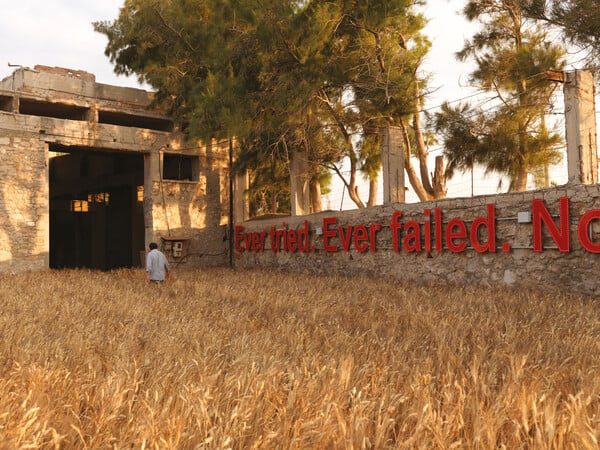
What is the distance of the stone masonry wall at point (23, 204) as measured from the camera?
677 inches

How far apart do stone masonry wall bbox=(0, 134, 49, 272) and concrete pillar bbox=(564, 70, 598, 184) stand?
52.3 feet

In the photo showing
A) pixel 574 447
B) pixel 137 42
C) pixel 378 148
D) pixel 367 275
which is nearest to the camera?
pixel 574 447

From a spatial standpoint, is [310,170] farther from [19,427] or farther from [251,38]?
[19,427]

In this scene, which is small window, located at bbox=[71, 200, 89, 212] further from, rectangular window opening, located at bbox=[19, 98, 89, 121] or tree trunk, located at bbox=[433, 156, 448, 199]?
tree trunk, located at bbox=[433, 156, 448, 199]

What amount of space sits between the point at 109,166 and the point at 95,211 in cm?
299

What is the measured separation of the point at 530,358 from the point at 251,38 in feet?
42.4

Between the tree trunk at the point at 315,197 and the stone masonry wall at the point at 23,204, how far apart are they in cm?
925

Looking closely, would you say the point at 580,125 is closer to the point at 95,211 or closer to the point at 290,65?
the point at 290,65

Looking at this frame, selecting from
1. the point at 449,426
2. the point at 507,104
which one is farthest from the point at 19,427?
the point at 507,104

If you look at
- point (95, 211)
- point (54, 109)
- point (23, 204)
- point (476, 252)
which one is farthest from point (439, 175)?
point (95, 211)

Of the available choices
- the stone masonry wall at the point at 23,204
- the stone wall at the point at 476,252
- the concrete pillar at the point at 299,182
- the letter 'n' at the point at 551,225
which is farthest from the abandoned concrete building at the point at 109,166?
the letter 'n' at the point at 551,225

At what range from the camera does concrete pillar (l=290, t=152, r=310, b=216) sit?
60.5 feet

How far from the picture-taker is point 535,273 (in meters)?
10.8

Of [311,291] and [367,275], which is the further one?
[367,275]
